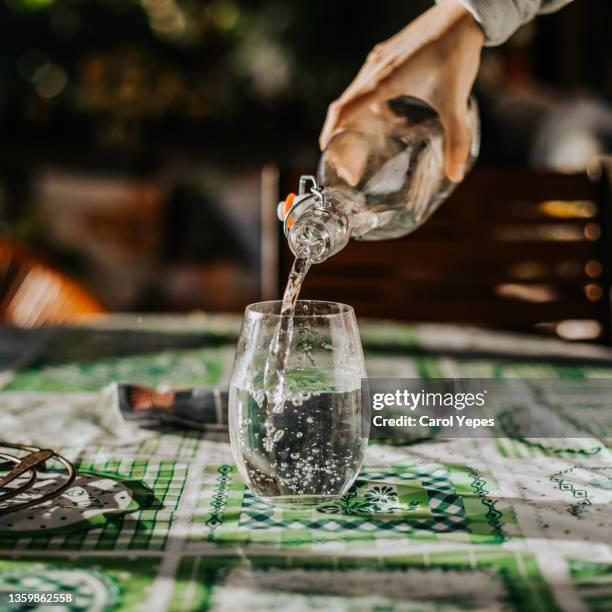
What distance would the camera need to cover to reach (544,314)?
65.8 inches

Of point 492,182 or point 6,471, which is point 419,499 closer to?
point 6,471

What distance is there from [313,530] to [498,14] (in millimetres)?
495

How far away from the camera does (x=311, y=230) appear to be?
0.69m

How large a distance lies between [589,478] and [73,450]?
1.39 feet

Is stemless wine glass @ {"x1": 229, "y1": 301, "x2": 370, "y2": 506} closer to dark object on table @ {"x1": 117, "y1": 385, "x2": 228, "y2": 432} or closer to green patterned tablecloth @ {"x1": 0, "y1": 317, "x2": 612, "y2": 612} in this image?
green patterned tablecloth @ {"x1": 0, "y1": 317, "x2": 612, "y2": 612}

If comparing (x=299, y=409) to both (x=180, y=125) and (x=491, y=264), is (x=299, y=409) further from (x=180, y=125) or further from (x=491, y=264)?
(x=180, y=125)

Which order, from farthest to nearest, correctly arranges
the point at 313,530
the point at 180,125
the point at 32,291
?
the point at 180,125 < the point at 32,291 < the point at 313,530

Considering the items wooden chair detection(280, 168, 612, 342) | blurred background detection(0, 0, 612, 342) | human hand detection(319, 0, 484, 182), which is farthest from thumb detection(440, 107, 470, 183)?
blurred background detection(0, 0, 612, 342)

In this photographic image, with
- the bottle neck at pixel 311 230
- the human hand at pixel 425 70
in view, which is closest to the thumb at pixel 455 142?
the human hand at pixel 425 70

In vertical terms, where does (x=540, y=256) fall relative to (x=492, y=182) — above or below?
below

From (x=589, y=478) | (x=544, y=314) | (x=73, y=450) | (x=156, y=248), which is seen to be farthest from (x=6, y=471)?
(x=156, y=248)

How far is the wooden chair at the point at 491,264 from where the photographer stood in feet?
5.57

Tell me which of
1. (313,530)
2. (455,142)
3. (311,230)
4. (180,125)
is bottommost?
(313,530)

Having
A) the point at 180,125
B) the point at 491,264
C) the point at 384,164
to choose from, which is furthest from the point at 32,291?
the point at 180,125
